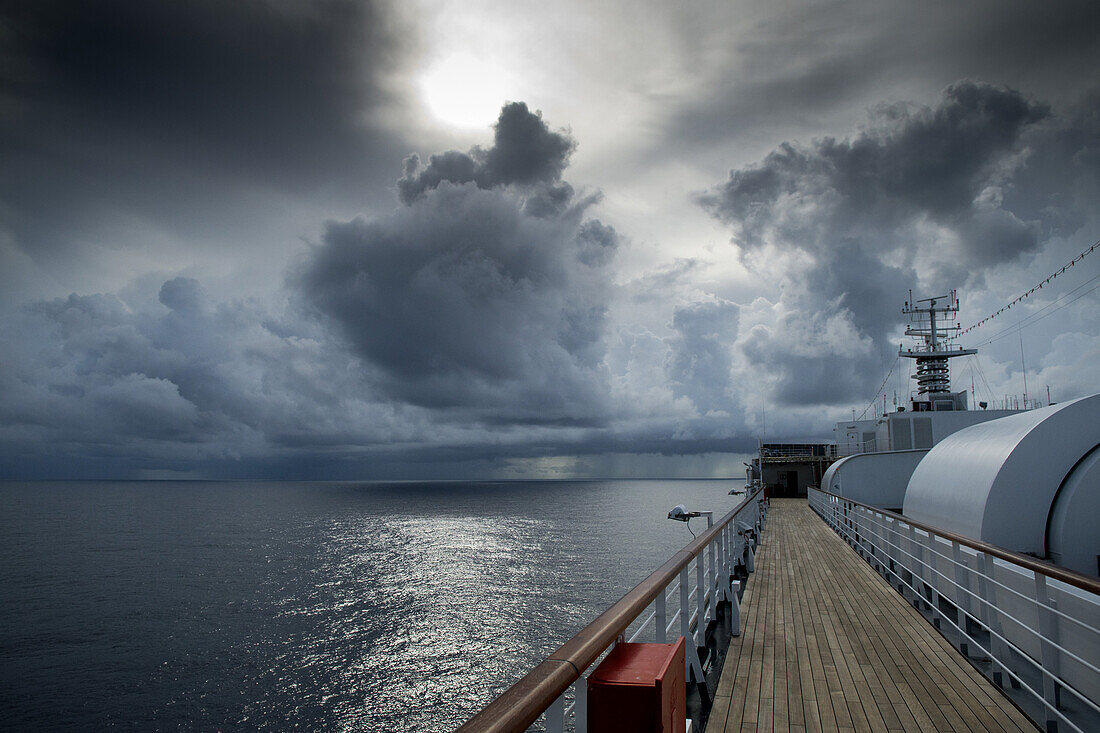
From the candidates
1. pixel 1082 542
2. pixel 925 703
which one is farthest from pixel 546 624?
pixel 925 703

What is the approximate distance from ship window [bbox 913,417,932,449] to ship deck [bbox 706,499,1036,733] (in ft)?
96.7

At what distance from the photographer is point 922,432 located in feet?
109

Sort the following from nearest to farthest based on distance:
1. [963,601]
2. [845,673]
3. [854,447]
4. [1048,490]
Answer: [845,673] → [963,601] → [1048,490] → [854,447]

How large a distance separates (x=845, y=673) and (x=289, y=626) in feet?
74.9

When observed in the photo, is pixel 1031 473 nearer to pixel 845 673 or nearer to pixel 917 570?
pixel 917 570

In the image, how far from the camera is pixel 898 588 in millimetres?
8602

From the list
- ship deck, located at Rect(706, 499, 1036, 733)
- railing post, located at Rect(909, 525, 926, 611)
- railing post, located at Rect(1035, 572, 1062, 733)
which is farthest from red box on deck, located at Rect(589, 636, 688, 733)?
railing post, located at Rect(909, 525, 926, 611)

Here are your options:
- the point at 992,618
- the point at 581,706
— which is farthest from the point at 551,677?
the point at 992,618

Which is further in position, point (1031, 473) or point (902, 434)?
point (902, 434)

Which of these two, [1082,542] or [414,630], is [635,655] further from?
[414,630]

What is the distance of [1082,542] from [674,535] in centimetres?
4518

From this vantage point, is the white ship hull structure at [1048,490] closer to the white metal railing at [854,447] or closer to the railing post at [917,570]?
the railing post at [917,570]

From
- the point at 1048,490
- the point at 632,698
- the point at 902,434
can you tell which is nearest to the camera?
the point at 632,698

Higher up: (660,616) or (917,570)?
(660,616)
